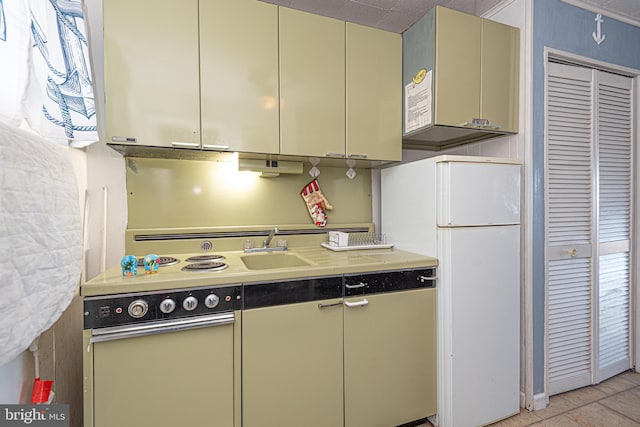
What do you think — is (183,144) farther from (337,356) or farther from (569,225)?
(569,225)

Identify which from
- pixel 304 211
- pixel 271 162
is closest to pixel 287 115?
pixel 271 162

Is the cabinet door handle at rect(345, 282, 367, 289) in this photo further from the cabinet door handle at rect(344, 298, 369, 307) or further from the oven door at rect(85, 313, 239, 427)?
the oven door at rect(85, 313, 239, 427)

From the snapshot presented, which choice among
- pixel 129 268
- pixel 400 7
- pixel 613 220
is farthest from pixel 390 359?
pixel 400 7

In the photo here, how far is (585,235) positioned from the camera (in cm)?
205

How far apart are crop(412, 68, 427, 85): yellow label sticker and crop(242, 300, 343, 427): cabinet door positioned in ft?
4.72

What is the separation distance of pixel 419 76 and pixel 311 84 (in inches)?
27.2

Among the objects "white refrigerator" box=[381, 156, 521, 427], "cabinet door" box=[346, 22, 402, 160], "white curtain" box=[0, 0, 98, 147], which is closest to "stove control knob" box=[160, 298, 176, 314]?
"white curtain" box=[0, 0, 98, 147]

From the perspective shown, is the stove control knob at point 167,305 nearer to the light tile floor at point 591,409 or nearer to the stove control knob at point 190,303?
the stove control knob at point 190,303

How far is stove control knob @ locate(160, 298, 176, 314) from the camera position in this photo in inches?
A: 46.9

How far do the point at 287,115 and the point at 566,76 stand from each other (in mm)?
1926

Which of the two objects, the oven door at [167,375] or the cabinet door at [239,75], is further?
the cabinet door at [239,75]

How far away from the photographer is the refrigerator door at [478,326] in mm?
1605

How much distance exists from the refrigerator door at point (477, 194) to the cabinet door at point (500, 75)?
38cm

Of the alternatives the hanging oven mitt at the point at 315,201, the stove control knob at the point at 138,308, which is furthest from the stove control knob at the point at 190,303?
the hanging oven mitt at the point at 315,201
